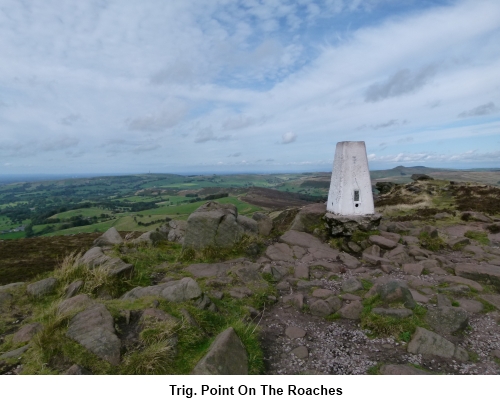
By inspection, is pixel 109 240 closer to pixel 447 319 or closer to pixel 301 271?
pixel 301 271

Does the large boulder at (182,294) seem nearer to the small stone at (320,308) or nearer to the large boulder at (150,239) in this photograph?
the small stone at (320,308)

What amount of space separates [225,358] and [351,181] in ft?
33.9

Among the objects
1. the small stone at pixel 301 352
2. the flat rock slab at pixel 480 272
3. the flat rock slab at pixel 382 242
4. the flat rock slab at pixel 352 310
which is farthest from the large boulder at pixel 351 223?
the small stone at pixel 301 352

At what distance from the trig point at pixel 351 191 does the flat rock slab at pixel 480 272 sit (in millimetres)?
3942

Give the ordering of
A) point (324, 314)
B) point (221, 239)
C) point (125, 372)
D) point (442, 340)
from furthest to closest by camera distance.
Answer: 1. point (221, 239)
2. point (324, 314)
3. point (442, 340)
4. point (125, 372)

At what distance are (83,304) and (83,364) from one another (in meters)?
1.99

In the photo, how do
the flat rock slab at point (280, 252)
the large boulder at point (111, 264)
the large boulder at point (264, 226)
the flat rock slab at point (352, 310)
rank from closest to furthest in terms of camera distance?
the flat rock slab at point (352, 310) < the large boulder at point (111, 264) < the flat rock slab at point (280, 252) < the large boulder at point (264, 226)

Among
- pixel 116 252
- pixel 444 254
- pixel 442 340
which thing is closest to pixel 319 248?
pixel 444 254

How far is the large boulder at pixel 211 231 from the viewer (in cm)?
1294

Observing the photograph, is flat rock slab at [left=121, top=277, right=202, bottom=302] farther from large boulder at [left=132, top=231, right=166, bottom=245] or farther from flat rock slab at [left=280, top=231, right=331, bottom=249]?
flat rock slab at [left=280, top=231, right=331, bottom=249]

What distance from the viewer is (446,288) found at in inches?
385

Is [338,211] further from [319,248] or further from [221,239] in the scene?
[221,239]

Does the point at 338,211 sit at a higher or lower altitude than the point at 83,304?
higher

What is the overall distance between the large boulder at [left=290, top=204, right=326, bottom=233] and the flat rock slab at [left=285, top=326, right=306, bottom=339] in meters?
7.95
